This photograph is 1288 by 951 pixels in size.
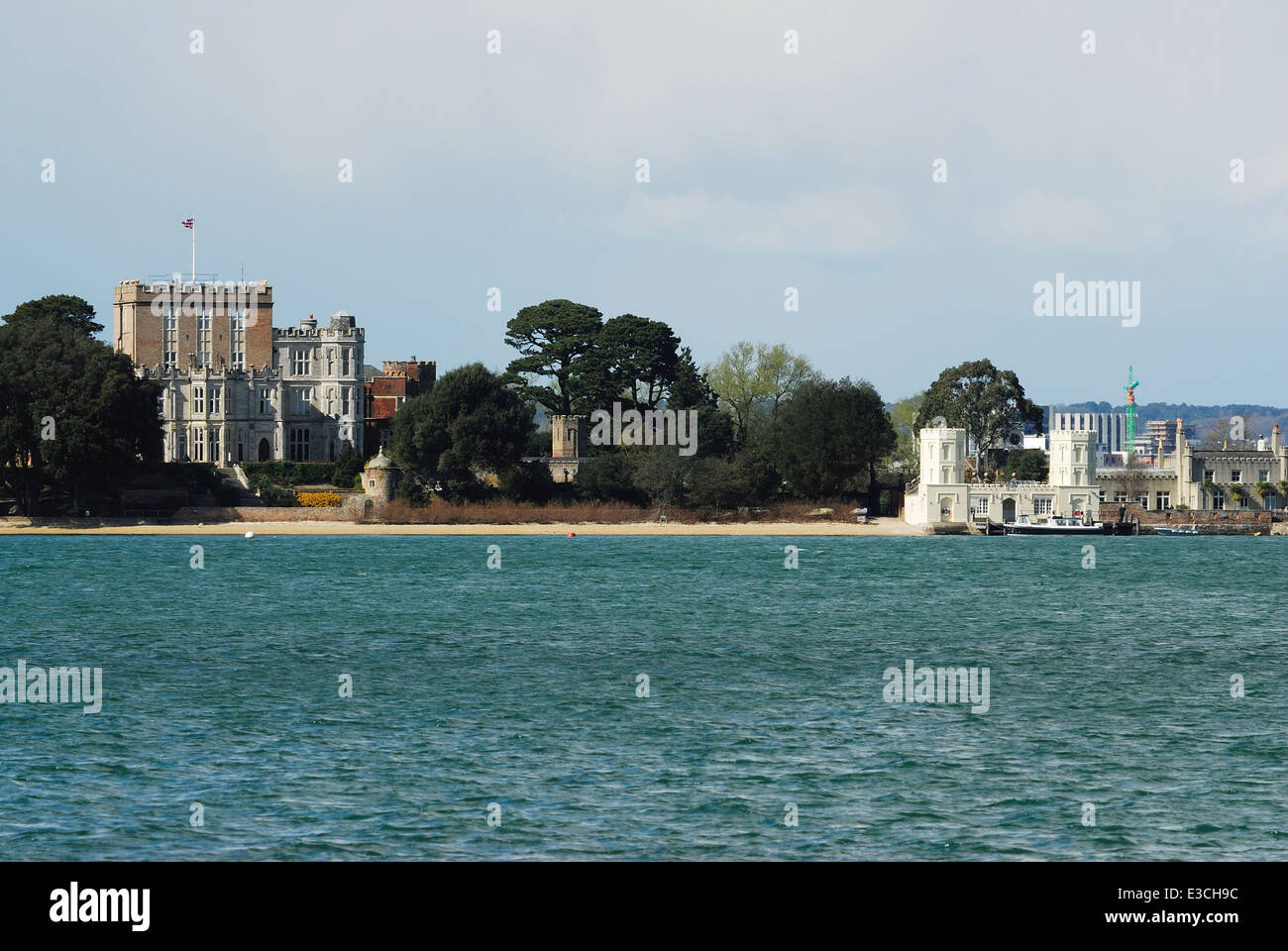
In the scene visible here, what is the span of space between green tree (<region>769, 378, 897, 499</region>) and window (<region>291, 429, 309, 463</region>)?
3647 centimetres

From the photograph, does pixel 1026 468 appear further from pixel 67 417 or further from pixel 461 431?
pixel 67 417

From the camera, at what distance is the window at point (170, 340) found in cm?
13012

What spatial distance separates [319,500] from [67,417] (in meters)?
18.8

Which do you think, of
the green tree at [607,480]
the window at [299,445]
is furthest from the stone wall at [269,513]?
the green tree at [607,480]

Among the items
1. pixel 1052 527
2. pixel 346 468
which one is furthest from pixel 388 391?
pixel 1052 527

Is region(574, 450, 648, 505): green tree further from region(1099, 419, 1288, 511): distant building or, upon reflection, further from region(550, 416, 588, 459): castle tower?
region(1099, 419, 1288, 511): distant building

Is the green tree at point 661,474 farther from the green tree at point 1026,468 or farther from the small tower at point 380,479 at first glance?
the green tree at point 1026,468

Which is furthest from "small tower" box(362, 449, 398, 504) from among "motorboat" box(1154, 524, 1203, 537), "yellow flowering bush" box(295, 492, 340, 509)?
"motorboat" box(1154, 524, 1203, 537)

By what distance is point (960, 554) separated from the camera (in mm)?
99688

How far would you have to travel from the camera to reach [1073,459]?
121375mm
